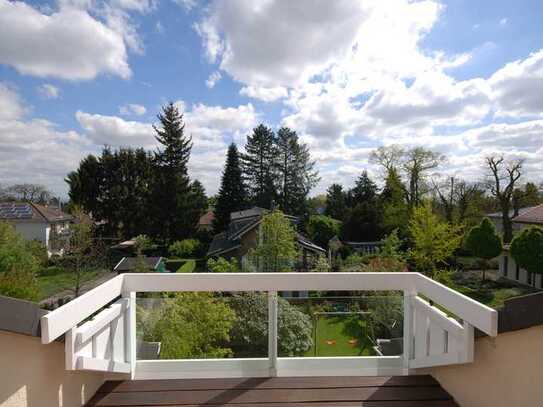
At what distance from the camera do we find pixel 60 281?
66.0 feet

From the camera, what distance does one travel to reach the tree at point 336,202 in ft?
104

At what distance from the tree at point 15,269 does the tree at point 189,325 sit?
30.8ft

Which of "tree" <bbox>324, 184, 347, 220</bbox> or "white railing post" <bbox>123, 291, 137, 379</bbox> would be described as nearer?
"white railing post" <bbox>123, 291, 137, 379</bbox>

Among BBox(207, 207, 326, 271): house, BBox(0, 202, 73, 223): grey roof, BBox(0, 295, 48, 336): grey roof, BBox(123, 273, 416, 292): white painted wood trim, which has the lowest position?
BBox(207, 207, 326, 271): house

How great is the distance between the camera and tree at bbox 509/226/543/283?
50.3ft

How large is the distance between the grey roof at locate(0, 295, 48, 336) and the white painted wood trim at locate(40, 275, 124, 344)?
0.04 meters

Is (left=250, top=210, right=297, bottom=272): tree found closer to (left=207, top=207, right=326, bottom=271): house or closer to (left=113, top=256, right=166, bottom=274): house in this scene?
(left=207, top=207, right=326, bottom=271): house

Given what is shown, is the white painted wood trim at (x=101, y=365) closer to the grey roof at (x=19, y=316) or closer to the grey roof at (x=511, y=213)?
the grey roof at (x=19, y=316)

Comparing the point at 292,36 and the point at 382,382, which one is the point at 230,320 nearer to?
the point at 382,382

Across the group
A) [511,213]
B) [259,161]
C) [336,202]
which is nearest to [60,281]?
[259,161]

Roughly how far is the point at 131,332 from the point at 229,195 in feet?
93.0

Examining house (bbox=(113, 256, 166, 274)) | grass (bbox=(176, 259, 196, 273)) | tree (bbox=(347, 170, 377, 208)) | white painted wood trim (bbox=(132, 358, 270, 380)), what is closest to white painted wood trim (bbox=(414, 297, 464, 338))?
white painted wood trim (bbox=(132, 358, 270, 380))

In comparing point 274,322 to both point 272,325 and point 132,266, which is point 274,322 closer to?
point 272,325

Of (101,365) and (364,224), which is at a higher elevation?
(101,365)
